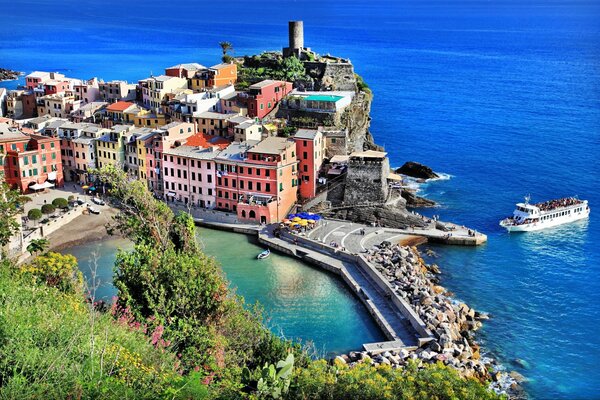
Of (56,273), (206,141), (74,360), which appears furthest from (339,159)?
(74,360)

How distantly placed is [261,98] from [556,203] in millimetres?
29836

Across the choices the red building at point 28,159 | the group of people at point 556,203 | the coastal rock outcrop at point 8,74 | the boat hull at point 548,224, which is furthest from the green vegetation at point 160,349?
the coastal rock outcrop at point 8,74

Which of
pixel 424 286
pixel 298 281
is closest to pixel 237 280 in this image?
pixel 298 281

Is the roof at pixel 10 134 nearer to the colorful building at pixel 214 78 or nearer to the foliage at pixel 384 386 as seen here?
the colorful building at pixel 214 78

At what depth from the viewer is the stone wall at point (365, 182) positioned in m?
58.4

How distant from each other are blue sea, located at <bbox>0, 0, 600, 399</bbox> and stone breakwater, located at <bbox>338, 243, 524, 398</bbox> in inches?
44.8

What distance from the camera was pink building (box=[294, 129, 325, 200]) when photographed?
192 ft

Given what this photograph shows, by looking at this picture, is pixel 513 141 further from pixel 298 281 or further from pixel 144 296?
pixel 144 296

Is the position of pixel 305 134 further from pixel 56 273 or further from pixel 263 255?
pixel 56 273

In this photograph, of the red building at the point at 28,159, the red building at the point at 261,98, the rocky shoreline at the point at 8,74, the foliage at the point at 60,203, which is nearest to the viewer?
the foliage at the point at 60,203

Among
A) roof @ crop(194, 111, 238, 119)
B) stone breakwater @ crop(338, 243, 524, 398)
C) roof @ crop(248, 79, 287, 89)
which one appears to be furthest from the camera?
roof @ crop(248, 79, 287, 89)

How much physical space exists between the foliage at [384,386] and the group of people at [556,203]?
37236 mm

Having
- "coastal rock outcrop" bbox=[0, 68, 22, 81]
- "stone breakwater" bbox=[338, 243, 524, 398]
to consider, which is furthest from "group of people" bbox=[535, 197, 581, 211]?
"coastal rock outcrop" bbox=[0, 68, 22, 81]

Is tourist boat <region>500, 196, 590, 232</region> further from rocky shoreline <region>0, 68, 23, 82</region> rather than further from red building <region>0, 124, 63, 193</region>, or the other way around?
rocky shoreline <region>0, 68, 23, 82</region>
